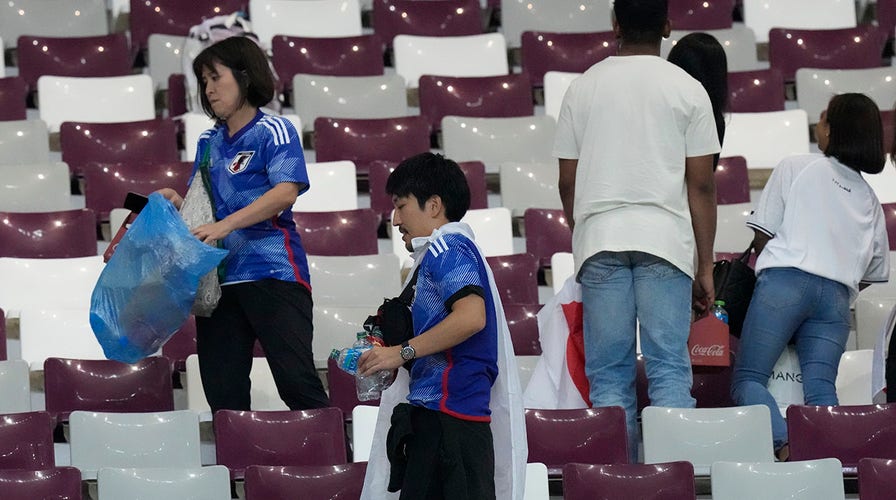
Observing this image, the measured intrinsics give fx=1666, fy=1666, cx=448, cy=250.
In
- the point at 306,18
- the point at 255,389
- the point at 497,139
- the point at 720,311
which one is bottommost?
the point at 255,389

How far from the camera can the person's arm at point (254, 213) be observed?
411 cm

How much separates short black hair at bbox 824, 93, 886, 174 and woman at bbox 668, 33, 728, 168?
36 cm

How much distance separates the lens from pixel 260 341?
4293 mm

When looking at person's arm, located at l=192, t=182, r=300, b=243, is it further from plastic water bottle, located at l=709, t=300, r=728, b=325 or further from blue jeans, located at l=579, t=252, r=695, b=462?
plastic water bottle, located at l=709, t=300, r=728, b=325

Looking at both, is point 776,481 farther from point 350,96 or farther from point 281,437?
point 350,96

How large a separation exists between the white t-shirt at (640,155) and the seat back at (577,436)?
0.40 metres

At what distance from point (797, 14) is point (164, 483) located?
16.1 feet

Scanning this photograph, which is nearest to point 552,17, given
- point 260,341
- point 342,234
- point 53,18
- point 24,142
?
point 53,18

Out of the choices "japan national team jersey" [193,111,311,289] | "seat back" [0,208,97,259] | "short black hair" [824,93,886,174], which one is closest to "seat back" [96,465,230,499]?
"japan national team jersey" [193,111,311,289]

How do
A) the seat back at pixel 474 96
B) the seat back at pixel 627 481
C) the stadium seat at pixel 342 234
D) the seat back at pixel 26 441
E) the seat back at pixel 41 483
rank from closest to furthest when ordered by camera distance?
the seat back at pixel 41 483, the seat back at pixel 627 481, the seat back at pixel 26 441, the stadium seat at pixel 342 234, the seat back at pixel 474 96

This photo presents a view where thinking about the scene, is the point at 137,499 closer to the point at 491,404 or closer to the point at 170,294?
the point at 170,294

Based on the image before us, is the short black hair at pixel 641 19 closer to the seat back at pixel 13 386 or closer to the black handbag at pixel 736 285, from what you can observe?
the black handbag at pixel 736 285

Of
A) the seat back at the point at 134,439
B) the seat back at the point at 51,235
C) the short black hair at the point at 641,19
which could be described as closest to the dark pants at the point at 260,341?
the seat back at the point at 134,439

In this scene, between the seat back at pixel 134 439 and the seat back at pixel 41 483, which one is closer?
the seat back at pixel 41 483
